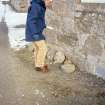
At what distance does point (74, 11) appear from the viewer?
642cm

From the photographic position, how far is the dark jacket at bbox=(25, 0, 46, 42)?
6.10m

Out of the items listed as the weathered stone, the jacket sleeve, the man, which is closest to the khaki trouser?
the man

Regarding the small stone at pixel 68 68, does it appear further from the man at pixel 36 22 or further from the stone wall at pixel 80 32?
the man at pixel 36 22

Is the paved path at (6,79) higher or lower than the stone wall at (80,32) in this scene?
lower

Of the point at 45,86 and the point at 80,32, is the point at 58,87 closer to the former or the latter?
the point at 45,86

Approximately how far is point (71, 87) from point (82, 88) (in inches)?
7.3

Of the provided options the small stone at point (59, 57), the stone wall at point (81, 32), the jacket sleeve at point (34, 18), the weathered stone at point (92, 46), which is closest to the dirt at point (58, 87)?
the small stone at point (59, 57)

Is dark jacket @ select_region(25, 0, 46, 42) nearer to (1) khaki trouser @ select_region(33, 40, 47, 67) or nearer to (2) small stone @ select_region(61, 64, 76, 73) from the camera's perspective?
(1) khaki trouser @ select_region(33, 40, 47, 67)

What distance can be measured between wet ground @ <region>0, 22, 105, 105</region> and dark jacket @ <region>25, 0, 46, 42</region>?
2.26ft

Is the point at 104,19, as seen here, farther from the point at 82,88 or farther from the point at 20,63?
the point at 20,63

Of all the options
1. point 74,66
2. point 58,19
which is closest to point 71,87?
point 74,66

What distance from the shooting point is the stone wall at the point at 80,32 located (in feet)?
19.6

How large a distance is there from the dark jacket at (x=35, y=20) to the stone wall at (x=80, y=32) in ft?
2.14

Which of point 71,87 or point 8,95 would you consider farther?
point 71,87
